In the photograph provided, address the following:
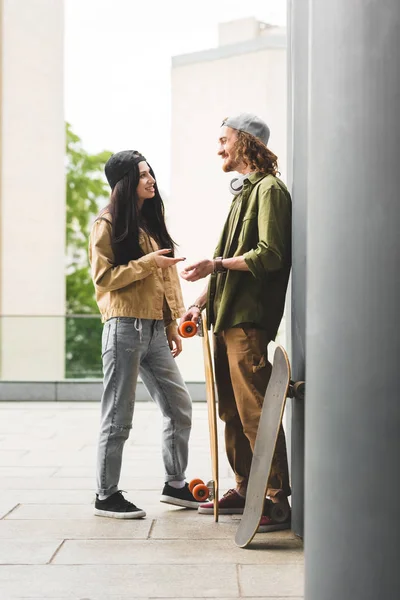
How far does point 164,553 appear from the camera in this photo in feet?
13.2

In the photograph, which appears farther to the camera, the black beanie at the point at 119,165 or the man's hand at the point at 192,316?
the black beanie at the point at 119,165

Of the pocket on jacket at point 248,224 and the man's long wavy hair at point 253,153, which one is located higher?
the man's long wavy hair at point 253,153

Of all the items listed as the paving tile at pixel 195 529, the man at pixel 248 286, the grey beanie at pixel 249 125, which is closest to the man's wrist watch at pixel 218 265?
the man at pixel 248 286

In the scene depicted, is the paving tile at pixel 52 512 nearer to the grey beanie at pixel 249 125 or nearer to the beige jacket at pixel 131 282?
the beige jacket at pixel 131 282

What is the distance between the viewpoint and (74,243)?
46.7 meters

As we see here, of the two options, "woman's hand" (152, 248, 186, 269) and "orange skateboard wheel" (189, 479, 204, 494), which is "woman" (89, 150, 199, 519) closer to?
"woman's hand" (152, 248, 186, 269)

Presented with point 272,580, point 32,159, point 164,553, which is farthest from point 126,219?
point 32,159

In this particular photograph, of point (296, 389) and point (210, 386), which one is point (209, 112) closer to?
point (210, 386)

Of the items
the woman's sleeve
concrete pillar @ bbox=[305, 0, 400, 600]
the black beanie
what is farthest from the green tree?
concrete pillar @ bbox=[305, 0, 400, 600]

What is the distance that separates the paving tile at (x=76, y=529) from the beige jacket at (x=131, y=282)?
3.42 ft

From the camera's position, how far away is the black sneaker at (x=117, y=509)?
15.5 ft

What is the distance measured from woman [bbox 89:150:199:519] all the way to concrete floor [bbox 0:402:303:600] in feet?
0.88

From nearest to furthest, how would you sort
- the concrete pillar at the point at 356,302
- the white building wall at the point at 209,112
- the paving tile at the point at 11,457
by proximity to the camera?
the concrete pillar at the point at 356,302 < the paving tile at the point at 11,457 < the white building wall at the point at 209,112

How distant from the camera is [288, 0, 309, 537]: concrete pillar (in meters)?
4.20
